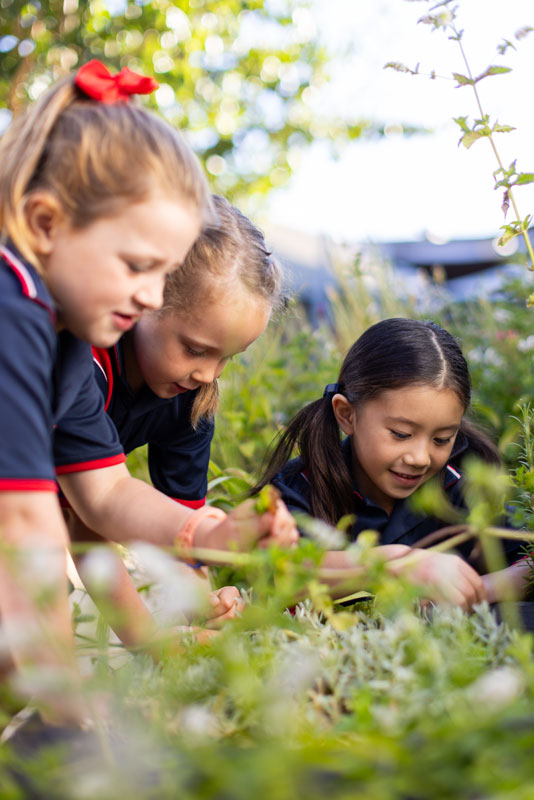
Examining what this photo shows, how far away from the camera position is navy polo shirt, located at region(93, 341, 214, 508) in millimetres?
2223

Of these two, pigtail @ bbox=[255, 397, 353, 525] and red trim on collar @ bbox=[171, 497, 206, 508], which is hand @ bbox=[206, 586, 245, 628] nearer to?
pigtail @ bbox=[255, 397, 353, 525]

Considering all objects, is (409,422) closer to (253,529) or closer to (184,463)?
(184,463)

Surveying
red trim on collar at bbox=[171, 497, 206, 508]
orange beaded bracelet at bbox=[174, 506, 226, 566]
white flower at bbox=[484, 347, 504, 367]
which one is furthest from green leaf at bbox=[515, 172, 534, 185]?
white flower at bbox=[484, 347, 504, 367]

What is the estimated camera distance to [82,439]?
5.28 feet

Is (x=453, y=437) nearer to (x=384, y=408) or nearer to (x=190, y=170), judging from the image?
(x=384, y=408)

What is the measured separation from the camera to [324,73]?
32.0 feet

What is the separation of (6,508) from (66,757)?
46cm

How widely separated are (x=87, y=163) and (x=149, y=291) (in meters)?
0.26

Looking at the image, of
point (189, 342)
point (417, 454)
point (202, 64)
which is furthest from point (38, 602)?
point (202, 64)

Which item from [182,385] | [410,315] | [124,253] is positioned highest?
[124,253]

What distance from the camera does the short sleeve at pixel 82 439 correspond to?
160 centimetres

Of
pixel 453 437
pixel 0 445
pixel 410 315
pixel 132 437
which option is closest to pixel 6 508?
pixel 0 445

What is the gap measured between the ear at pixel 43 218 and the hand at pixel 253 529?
60 cm

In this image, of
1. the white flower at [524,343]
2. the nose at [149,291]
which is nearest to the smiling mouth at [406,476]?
the nose at [149,291]
